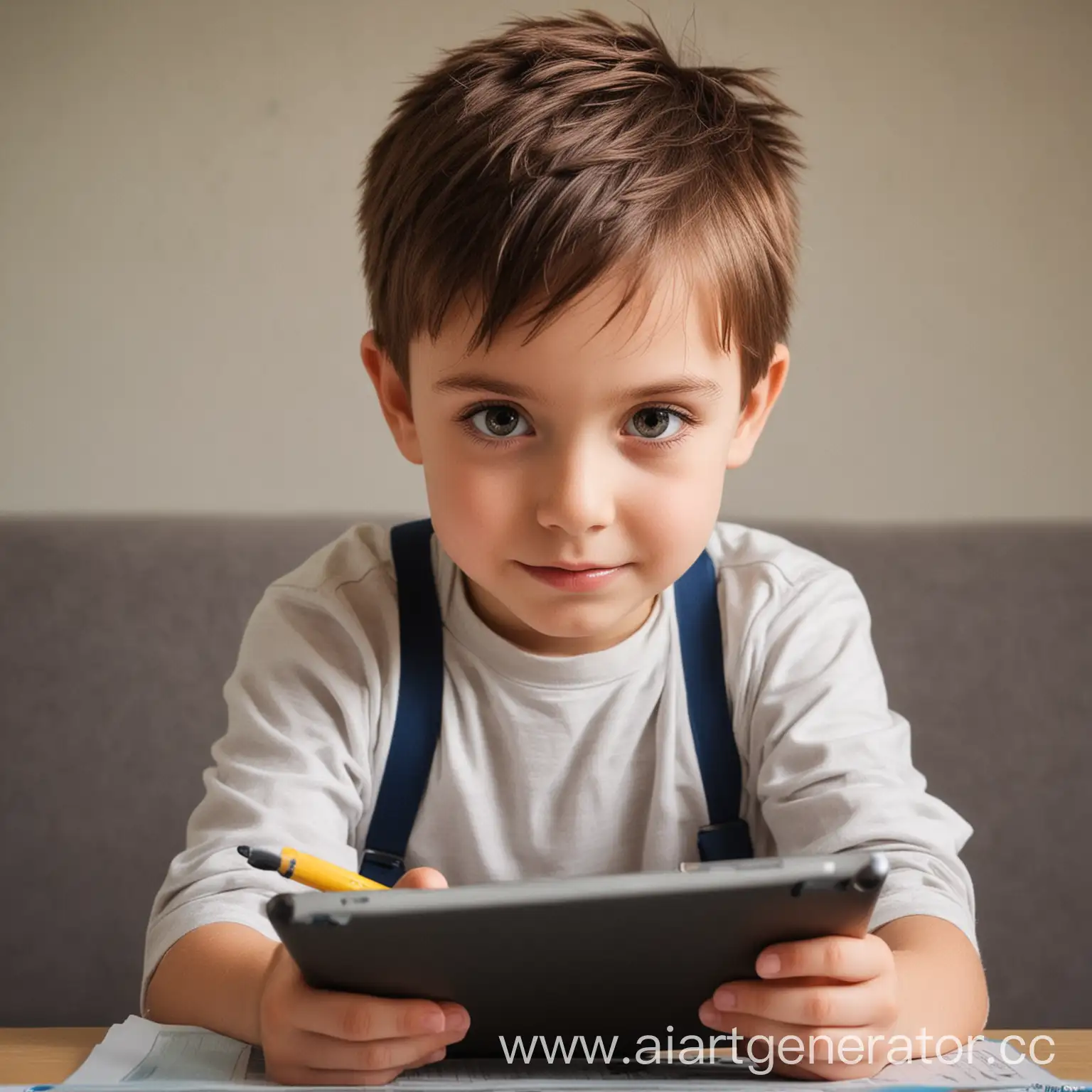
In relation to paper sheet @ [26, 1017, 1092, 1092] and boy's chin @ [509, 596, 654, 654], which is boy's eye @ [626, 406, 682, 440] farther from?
paper sheet @ [26, 1017, 1092, 1092]

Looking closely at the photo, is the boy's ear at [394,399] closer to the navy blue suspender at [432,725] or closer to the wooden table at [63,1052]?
the navy blue suspender at [432,725]

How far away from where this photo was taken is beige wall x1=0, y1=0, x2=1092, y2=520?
138 centimetres

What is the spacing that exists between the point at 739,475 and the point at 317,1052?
3.25 feet

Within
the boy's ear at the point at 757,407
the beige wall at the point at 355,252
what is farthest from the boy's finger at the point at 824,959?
the beige wall at the point at 355,252

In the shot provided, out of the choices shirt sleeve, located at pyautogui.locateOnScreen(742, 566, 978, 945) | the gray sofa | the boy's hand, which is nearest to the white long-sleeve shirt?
shirt sleeve, located at pyautogui.locateOnScreen(742, 566, 978, 945)

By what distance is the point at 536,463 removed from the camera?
0.68 metres

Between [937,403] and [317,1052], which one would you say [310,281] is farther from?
[317,1052]

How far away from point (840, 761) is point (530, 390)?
0.30m

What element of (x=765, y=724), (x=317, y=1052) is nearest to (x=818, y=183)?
(x=765, y=724)

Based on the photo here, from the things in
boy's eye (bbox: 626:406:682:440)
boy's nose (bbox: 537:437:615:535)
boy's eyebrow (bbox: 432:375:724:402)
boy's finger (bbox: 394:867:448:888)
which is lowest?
boy's finger (bbox: 394:867:448:888)

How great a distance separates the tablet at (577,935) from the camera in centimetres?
44

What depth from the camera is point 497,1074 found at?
1.82 ft

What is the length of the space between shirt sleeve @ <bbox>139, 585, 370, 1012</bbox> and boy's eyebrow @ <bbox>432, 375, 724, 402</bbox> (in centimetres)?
21

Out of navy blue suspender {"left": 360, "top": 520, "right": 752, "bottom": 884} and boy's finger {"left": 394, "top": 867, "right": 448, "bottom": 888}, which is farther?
navy blue suspender {"left": 360, "top": 520, "right": 752, "bottom": 884}
